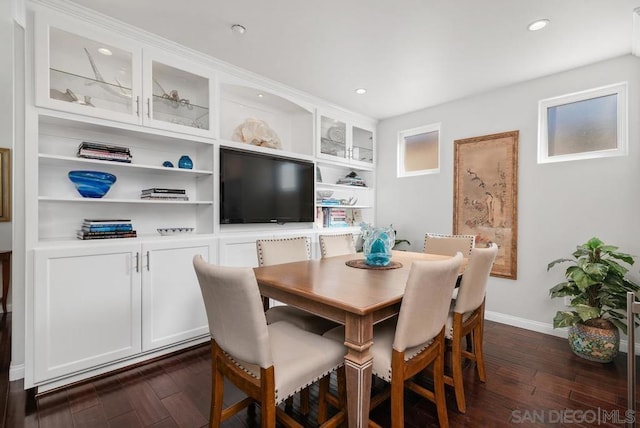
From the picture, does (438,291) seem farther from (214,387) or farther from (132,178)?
Answer: (132,178)

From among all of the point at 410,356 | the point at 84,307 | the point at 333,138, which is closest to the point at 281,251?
the point at 410,356

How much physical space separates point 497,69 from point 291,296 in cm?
292

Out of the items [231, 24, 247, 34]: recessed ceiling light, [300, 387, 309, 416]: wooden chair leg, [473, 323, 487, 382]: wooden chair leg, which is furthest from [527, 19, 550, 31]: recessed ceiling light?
[300, 387, 309, 416]: wooden chair leg

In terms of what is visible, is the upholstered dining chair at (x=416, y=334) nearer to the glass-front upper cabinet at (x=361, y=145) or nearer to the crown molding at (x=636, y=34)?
the crown molding at (x=636, y=34)

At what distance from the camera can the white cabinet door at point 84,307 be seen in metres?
1.97

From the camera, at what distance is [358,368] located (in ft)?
4.35

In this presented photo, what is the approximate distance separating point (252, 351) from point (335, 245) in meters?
1.78

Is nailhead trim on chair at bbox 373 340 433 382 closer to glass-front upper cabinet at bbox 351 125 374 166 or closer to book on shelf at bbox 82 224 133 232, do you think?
book on shelf at bbox 82 224 133 232

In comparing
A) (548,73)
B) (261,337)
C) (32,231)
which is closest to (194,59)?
(32,231)

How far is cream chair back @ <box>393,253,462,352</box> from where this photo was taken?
52.9 inches

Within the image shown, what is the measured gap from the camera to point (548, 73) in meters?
3.00

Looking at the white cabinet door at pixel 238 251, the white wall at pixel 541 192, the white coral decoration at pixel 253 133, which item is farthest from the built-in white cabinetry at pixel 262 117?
the white wall at pixel 541 192

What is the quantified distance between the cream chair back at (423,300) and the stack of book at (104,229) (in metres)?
2.17

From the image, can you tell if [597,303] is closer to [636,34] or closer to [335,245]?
[636,34]
